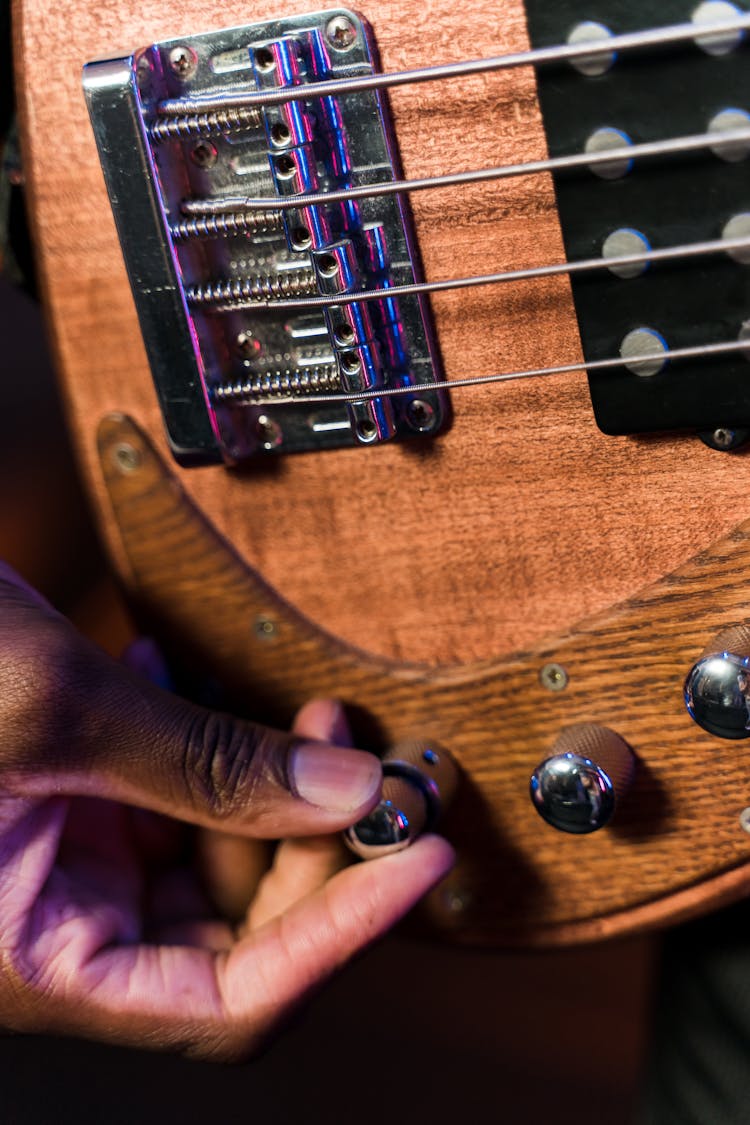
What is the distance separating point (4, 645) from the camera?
1.56 feet

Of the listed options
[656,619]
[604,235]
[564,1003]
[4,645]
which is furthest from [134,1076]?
[564,1003]

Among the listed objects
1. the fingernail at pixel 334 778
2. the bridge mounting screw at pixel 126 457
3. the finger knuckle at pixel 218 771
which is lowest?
the fingernail at pixel 334 778

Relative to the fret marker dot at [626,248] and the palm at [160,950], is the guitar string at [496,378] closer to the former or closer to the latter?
the fret marker dot at [626,248]

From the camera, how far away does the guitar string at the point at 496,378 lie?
419 mm

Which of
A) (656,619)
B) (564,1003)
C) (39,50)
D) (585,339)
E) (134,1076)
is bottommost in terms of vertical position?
(564,1003)

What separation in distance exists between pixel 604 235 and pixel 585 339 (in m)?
0.04

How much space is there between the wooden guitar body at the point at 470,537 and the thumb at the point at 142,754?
72 millimetres

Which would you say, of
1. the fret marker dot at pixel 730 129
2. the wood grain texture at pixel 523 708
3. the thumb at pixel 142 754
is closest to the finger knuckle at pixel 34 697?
the thumb at pixel 142 754

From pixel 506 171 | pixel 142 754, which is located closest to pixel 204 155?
pixel 506 171

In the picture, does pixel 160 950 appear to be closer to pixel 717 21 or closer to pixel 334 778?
pixel 334 778

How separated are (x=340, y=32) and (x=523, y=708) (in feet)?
0.96

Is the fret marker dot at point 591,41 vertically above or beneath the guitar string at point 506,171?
above

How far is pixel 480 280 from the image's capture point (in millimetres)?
434

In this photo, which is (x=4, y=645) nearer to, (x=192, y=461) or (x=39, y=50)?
(x=192, y=461)
